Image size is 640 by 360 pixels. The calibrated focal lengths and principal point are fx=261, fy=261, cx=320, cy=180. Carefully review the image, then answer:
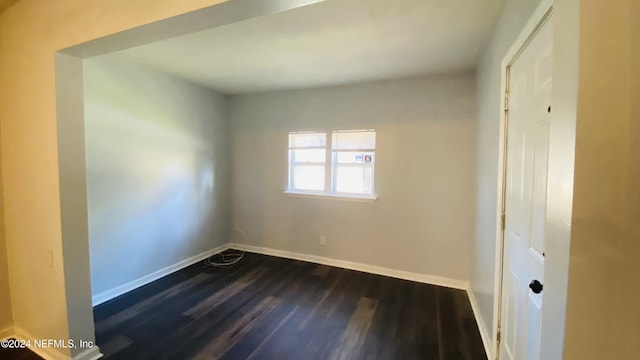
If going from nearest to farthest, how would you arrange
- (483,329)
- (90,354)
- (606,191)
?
(606,191) → (90,354) → (483,329)

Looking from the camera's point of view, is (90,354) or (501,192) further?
(90,354)

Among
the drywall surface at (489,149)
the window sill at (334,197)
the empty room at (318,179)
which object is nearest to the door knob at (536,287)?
the empty room at (318,179)

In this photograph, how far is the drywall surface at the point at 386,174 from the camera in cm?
315

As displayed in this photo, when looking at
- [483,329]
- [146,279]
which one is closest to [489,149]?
[483,329]

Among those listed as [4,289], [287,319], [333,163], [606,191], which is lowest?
[287,319]

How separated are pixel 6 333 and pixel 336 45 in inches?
145

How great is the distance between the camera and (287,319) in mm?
2523

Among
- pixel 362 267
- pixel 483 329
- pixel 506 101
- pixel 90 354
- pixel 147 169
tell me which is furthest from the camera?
pixel 362 267

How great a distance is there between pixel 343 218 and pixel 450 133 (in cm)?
176

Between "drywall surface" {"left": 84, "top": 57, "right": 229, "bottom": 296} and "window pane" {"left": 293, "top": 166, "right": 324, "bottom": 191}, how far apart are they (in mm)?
1316

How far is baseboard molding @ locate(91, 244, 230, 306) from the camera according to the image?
9.08ft

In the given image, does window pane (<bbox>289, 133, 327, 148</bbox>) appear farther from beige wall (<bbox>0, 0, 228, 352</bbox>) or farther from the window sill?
beige wall (<bbox>0, 0, 228, 352</bbox>)

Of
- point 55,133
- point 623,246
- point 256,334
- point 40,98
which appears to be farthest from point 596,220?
point 40,98

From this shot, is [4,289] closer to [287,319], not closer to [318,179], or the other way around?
[287,319]
